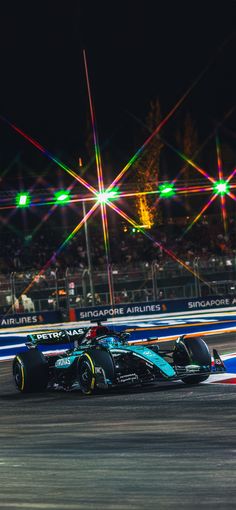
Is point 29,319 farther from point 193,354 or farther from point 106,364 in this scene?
point 106,364

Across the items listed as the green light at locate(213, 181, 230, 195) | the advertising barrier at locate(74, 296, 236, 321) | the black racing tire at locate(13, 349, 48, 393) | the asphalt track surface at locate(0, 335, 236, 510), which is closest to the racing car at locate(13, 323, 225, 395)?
the black racing tire at locate(13, 349, 48, 393)

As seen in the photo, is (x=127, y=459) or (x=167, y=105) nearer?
(x=127, y=459)

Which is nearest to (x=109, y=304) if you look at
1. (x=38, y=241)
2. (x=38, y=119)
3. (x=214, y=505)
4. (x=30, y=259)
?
(x=30, y=259)

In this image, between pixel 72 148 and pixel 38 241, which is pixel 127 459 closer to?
pixel 38 241

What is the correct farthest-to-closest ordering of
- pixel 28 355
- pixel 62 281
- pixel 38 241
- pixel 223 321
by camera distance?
pixel 38 241
pixel 62 281
pixel 223 321
pixel 28 355

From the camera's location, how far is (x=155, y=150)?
56.7 metres

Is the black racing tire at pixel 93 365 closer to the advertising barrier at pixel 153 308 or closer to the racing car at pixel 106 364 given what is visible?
the racing car at pixel 106 364

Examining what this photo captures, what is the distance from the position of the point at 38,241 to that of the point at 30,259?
474 cm

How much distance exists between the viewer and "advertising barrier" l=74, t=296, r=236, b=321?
32.6 m

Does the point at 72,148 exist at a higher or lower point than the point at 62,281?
higher

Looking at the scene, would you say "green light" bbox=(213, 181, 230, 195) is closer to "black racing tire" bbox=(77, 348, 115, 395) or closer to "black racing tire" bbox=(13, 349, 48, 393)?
"black racing tire" bbox=(13, 349, 48, 393)

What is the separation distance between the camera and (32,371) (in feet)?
50.4

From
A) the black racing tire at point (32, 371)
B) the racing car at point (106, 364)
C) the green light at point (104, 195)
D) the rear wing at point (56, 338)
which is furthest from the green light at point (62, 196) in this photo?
the black racing tire at point (32, 371)

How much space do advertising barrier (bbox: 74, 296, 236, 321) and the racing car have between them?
660 inches
